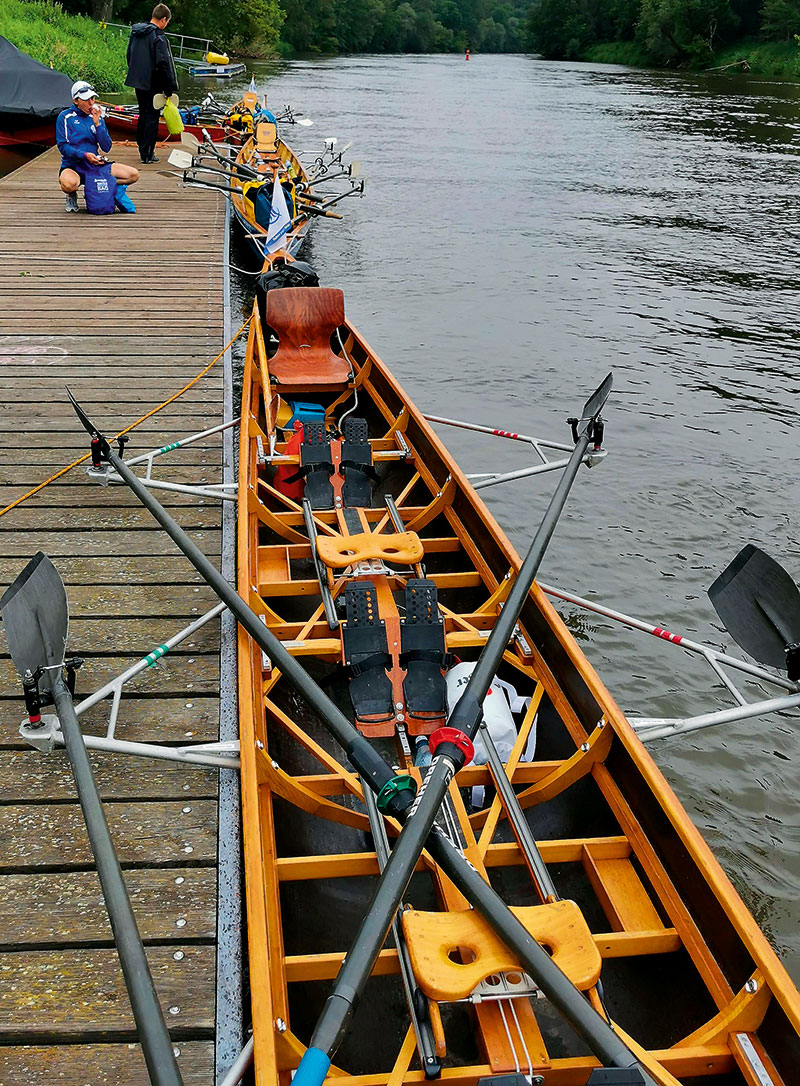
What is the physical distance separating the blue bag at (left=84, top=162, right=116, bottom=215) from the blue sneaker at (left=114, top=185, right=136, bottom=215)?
7 cm

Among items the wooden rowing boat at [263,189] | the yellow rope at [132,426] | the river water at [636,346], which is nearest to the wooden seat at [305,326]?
the yellow rope at [132,426]

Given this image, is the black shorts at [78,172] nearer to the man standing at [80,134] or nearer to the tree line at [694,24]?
the man standing at [80,134]

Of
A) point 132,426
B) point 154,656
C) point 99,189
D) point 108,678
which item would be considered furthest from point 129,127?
point 154,656

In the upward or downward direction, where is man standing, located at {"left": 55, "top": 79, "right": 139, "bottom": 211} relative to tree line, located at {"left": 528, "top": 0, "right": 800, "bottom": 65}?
downward

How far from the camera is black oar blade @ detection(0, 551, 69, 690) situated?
9.52 ft

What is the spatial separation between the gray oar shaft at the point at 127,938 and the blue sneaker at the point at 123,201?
10.6 metres

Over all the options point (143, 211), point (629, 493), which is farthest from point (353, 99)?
point (629, 493)

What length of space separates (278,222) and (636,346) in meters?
4.65

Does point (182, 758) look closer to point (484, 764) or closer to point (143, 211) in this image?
point (484, 764)

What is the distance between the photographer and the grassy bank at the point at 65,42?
23.7 meters

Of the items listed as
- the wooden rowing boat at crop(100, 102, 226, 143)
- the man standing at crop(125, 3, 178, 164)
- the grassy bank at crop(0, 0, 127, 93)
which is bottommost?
the wooden rowing boat at crop(100, 102, 226, 143)

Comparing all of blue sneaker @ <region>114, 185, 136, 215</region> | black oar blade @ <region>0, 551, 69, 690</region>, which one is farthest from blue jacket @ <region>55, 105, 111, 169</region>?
black oar blade @ <region>0, 551, 69, 690</region>

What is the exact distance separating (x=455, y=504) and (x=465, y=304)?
26.8ft

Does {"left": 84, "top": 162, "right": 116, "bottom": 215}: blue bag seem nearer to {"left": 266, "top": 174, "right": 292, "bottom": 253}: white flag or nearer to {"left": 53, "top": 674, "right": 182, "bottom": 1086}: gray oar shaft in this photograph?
{"left": 266, "top": 174, "right": 292, "bottom": 253}: white flag
